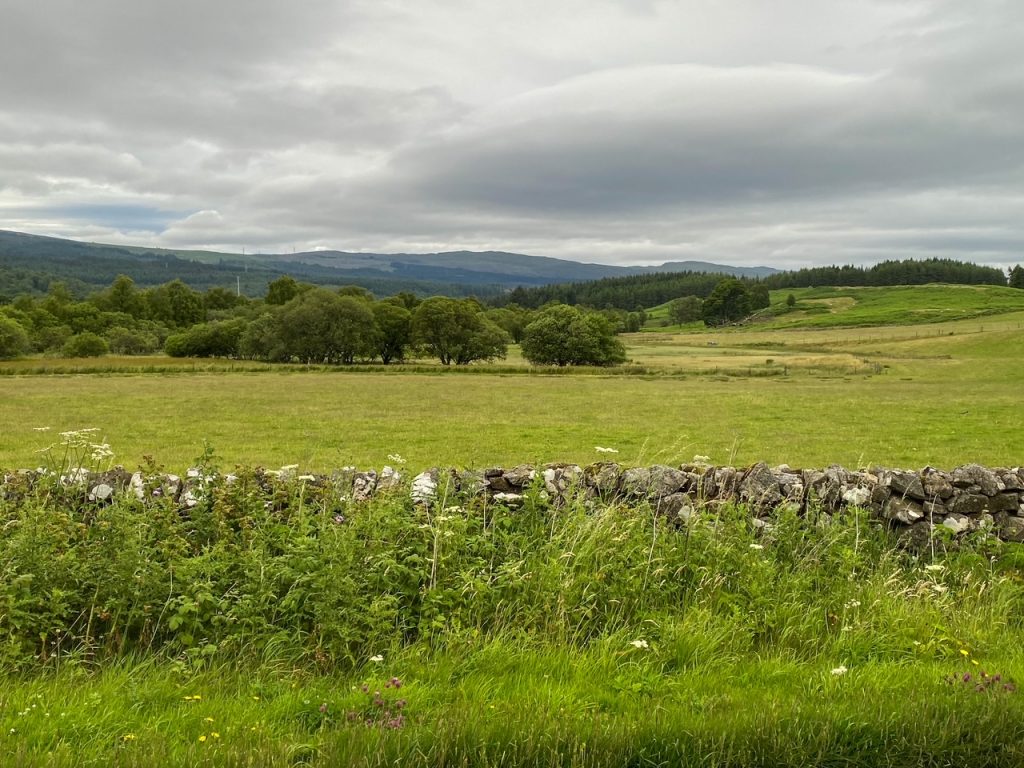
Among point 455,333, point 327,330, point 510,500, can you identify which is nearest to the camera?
point 510,500

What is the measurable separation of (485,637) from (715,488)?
4.34 metres

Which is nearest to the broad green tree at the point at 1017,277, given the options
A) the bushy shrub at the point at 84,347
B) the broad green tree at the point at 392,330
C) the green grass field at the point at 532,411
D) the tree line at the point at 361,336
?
the green grass field at the point at 532,411

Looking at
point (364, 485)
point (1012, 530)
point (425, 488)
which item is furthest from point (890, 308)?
point (425, 488)

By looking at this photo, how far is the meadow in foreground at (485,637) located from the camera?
4.07 metres

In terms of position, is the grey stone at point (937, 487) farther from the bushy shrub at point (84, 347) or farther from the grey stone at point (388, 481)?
the bushy shrub at point (84, 347)

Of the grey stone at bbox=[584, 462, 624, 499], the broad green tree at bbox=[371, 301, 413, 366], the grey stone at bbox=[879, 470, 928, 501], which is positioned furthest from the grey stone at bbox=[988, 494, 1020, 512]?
the broad green tree at bbox=[371, 301, 413, 366]

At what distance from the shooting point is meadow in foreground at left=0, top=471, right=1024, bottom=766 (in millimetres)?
4074

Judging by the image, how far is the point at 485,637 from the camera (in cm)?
549

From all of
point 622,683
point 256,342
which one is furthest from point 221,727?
point 256,342

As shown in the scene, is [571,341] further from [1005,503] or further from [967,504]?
[967,504]

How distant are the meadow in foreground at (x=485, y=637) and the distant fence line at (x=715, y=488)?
0.34 meters

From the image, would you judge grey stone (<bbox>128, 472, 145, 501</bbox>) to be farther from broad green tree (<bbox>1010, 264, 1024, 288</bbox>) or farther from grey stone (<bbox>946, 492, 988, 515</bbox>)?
broad green tree (<bbox>1010, 264, 1024, 288</bbox>)

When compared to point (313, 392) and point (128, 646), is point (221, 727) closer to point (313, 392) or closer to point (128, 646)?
point (128, 646)

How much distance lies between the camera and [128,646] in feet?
17.9
